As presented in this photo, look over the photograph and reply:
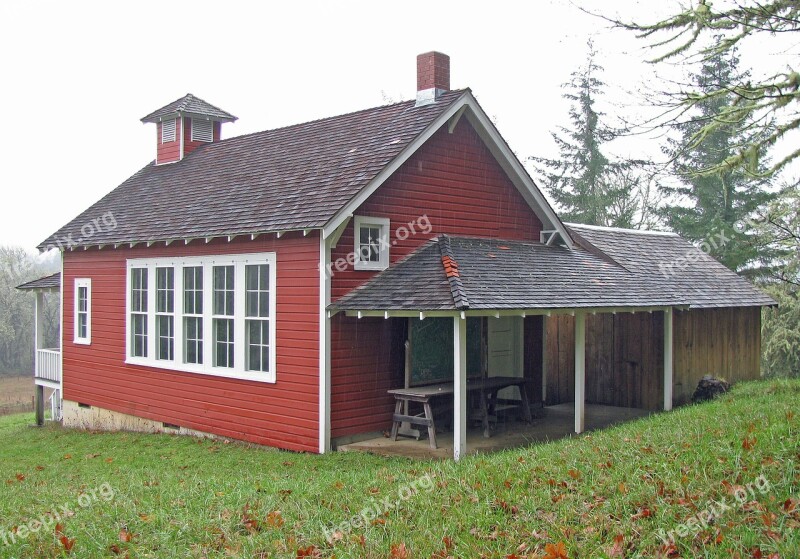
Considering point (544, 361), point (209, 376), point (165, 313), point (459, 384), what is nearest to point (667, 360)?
point (544, 361)

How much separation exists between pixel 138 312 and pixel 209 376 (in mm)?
3044

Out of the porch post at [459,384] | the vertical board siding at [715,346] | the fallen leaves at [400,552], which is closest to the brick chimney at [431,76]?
the porch post at [459,384]

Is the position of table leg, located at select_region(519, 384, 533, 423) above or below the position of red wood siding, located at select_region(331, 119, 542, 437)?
below

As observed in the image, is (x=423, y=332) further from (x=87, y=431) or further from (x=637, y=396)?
(x=87, y=431)

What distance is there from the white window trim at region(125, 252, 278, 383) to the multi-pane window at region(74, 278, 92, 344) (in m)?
2.03

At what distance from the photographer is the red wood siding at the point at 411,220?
12797 mm

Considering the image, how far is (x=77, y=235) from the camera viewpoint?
1897cm

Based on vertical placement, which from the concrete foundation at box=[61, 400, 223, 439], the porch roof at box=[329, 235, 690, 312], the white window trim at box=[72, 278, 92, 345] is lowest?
the concrete foundation at box=[61, 400, 223, 439]

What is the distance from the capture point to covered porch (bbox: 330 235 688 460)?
463 inches

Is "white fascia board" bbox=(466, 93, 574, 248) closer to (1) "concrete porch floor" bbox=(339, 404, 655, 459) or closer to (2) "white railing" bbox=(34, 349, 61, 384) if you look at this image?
(1) "concrete porch floor" bbox=(339, 404, 655, 459)

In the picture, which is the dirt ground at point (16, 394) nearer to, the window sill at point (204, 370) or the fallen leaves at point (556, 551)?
the window sill at point (204, 370)

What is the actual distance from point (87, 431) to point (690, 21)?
15.5 meters

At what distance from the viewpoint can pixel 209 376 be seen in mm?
14828

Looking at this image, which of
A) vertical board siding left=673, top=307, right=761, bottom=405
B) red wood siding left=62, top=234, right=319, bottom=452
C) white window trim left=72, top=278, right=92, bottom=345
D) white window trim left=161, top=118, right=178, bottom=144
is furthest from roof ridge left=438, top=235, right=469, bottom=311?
white window trim left=161, top=118, right=178, bottom=144
